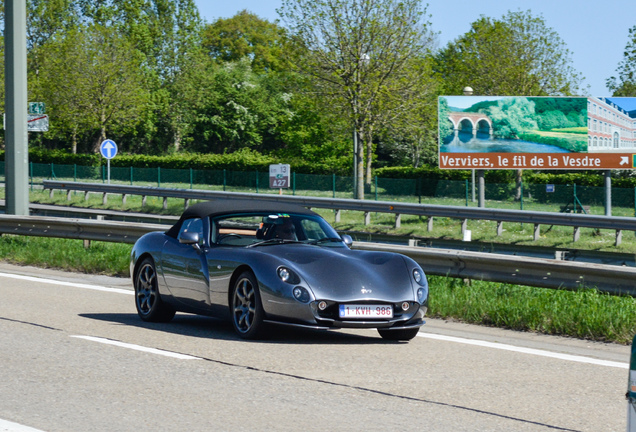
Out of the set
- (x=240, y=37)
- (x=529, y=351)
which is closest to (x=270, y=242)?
(x=529, y=351)

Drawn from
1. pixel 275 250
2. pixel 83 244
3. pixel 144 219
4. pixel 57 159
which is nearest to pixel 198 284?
pixel 275 250

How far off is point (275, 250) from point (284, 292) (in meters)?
0.69

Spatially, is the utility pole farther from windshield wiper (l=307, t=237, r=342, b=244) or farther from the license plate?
the license plate

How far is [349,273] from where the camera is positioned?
8664 millimetres

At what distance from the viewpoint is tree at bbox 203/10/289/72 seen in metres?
102

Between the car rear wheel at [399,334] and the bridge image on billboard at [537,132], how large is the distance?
26730 mm

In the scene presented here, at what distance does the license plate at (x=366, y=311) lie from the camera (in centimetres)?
845

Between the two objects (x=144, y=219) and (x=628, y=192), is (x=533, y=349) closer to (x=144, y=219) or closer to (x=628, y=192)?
(x=144, y=219)

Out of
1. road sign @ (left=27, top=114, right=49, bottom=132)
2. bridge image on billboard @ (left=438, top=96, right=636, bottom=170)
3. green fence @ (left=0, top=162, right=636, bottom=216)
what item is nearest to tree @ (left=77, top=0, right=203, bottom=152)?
green fence @ (left=0, top=162, right=636, bottom=216)

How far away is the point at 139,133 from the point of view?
8006cm

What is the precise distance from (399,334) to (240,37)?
315 feet

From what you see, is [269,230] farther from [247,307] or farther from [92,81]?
[92,81]

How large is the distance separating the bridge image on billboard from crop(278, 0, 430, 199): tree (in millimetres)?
3922

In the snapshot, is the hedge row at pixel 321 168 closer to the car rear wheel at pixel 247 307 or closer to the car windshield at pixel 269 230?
the car windshield at pixel 269 230
